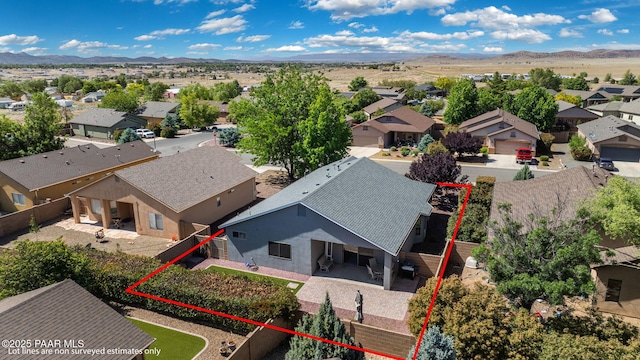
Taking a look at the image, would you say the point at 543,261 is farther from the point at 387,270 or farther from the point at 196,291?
the point at 196,291

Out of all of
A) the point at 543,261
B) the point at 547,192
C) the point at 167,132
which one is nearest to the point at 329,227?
A: the point at 543,261

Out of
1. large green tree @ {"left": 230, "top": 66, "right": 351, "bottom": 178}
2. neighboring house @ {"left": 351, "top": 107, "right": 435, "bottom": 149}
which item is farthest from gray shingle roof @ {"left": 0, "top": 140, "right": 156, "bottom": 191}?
neighboring house @ {"left": 351, "top": 107, "right": 435, "bottom": 149}

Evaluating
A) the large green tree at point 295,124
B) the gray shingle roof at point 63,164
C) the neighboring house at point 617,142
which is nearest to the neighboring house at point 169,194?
the gray shingle roof at point 63,164

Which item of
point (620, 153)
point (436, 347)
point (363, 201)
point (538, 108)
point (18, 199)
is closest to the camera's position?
point (436, 347)

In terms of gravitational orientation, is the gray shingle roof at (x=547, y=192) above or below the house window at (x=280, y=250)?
above

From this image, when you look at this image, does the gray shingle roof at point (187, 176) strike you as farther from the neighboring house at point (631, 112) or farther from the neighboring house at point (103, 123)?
the neighboring house at point (631, 112)

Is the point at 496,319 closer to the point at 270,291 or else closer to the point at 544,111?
the point at 270,291

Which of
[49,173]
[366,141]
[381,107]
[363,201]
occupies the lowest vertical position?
[366,141]
